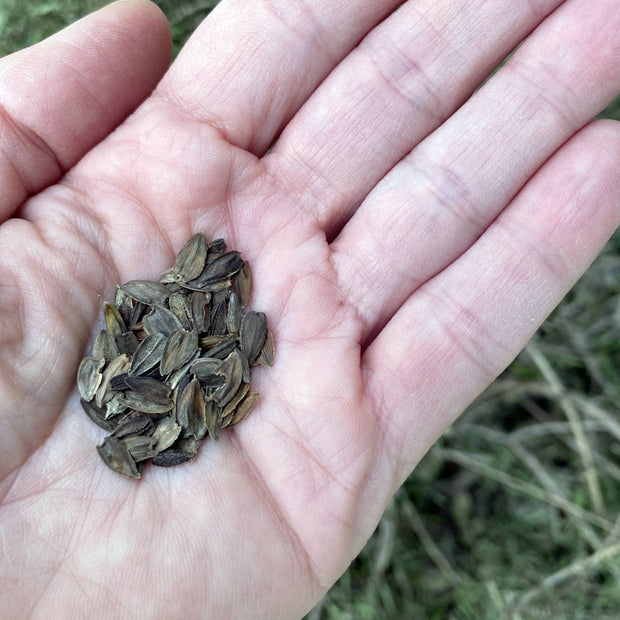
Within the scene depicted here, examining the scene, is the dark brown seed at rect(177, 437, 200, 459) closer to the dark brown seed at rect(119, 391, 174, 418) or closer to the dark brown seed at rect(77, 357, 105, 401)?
the dark brown seed at rect(119, 391, 174, 418)

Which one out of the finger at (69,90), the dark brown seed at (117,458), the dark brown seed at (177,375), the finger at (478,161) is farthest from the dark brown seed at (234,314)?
the finger at (69,90)

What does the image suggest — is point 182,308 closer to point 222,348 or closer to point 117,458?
point 222,348

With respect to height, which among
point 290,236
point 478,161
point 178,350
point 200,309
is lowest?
point 178,350

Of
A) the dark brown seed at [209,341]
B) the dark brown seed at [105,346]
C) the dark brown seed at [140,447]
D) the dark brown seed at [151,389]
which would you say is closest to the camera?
the dark brown seed at [140,447]

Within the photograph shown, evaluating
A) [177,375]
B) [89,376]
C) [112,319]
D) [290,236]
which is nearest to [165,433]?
[177,375]

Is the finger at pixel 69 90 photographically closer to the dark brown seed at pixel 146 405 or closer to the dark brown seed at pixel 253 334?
the dark brown seed at pixel 146 405

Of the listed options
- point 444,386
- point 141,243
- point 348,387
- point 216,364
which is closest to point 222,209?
point 141,243
